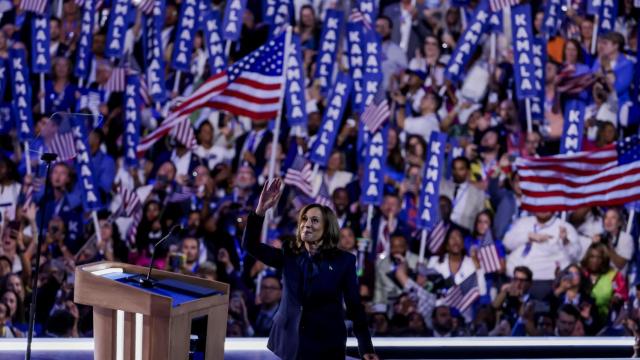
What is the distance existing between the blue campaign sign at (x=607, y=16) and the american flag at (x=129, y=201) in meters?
3.89

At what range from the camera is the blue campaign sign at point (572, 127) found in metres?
6.37

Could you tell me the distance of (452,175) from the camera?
6.27 meters

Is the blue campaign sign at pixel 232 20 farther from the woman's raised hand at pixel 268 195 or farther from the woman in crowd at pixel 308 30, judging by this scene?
the woman's raised hand at pixel 268 195

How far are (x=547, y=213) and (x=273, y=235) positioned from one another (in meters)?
2.19

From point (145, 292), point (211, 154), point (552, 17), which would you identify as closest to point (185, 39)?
point (211, 154)

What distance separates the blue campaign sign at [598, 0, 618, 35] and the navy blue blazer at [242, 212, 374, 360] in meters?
4.04

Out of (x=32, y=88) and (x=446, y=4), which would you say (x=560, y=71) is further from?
(x=32, y=88)

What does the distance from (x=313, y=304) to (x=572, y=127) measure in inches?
148

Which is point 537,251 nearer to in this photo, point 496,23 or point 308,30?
point 496,23

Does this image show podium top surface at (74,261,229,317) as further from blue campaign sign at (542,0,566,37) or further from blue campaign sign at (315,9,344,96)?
blue campaign sign at (542,0,566,37)

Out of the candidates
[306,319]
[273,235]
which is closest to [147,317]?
[306,319]

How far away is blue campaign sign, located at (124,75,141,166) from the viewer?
5.98 metres

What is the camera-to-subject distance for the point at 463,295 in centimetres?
626

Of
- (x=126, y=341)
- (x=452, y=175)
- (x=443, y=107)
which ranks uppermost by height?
(x=443, y=107)
